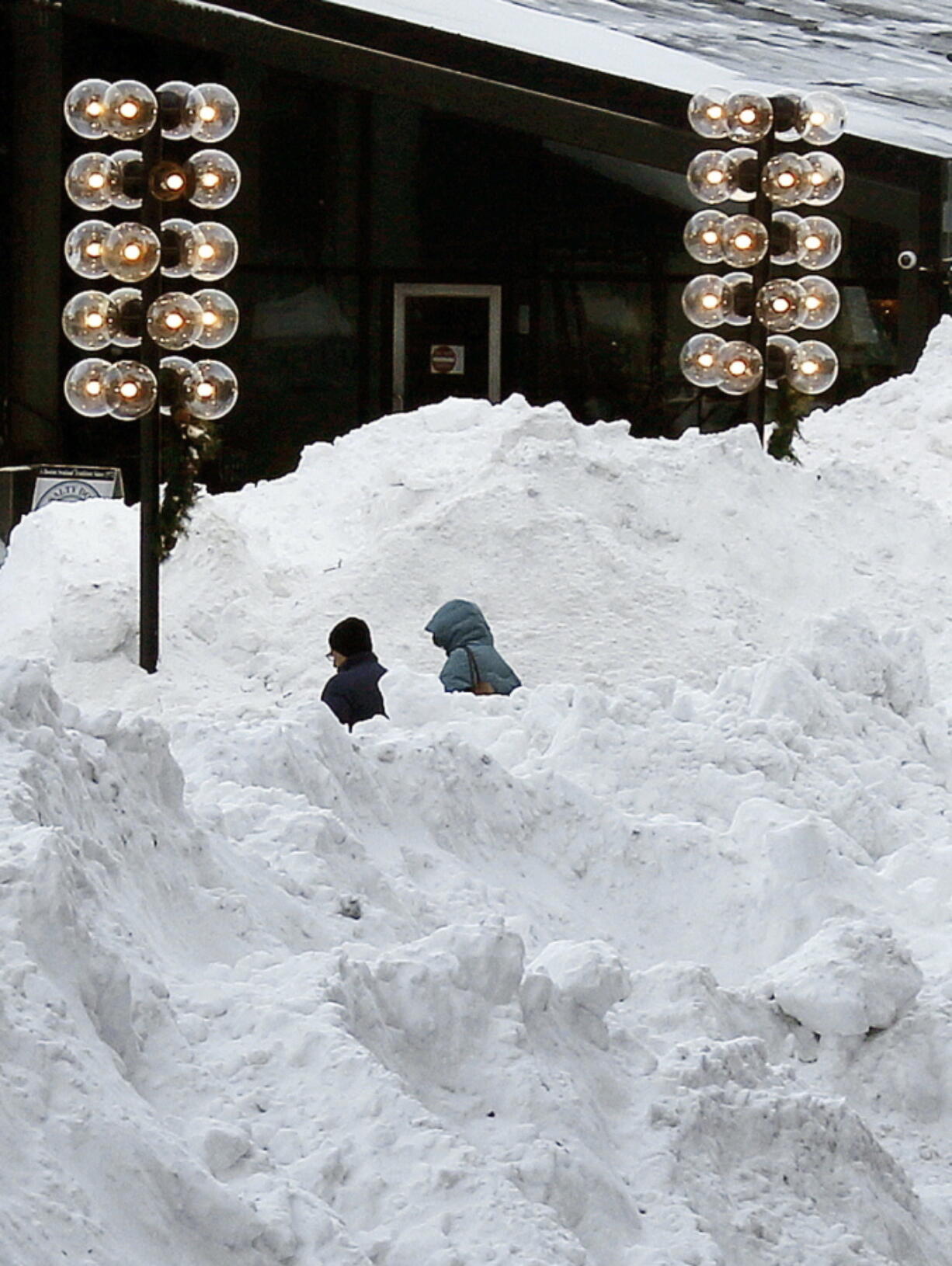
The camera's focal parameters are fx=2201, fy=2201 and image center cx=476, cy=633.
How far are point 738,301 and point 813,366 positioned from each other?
668 millimetres

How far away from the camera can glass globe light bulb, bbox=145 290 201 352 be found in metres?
12.9

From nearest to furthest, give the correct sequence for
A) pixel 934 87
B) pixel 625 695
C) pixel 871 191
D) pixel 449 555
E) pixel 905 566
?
1. pixel 625 695
2. pixel 449 555
3. pixel 905 566
4. pixel 871 191
5. pixel 934 87

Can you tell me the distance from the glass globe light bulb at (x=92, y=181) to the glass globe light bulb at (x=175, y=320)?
70cm

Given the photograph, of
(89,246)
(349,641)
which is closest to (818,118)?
(89,246)

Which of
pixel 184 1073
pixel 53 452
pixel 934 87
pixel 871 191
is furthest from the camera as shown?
pixel 53 452

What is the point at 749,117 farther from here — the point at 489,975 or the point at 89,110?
the point at 489,975

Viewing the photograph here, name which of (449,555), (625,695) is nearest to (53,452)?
(449,555)

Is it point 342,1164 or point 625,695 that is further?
point 625,695

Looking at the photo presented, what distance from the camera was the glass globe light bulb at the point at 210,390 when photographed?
13.3 metres

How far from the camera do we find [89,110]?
42.7 feet

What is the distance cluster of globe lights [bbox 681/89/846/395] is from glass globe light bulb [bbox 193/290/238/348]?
10.4ft

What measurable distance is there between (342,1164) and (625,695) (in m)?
4.39

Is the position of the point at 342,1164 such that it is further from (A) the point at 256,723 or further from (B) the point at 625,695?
(B) the point at 625,695

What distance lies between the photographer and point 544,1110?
429 cm
